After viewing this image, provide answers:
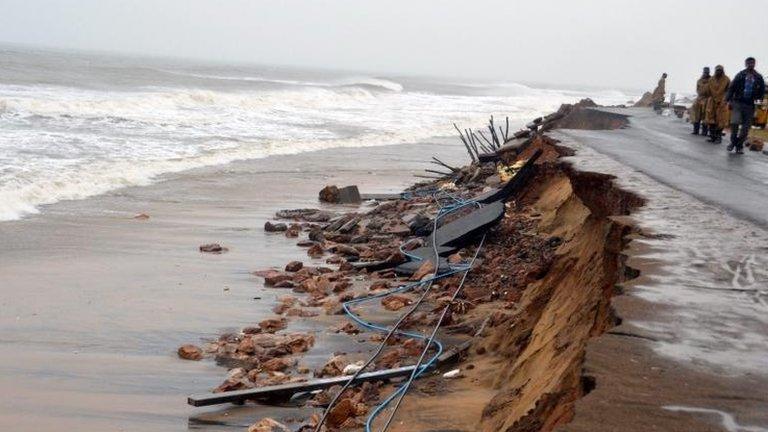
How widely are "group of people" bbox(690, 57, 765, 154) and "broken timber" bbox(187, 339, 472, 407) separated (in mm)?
10847

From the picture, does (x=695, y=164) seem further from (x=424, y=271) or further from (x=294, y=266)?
(x=294, y=266)

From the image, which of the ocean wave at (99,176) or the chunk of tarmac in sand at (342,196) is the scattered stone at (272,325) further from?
the chunk of tarmac in sand at (342,196)

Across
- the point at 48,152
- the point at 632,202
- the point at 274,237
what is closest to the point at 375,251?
the point at 274,237

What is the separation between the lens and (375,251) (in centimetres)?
1304

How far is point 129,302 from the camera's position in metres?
10.0

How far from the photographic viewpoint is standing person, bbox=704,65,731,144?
18875 mm

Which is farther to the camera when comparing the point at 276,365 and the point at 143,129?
the point at 143,129

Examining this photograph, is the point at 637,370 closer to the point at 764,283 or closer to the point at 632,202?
the point at 764,283

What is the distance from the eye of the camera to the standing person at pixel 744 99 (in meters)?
16.4

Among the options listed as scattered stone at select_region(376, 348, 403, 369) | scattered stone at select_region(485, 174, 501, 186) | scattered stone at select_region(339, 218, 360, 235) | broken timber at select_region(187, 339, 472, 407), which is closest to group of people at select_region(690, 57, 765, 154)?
scattered stone at select_region(485, 174, 501, 186)

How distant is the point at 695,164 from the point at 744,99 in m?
3.79

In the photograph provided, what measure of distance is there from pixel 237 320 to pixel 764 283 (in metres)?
5.31

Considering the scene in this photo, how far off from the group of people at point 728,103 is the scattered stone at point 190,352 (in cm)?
1123

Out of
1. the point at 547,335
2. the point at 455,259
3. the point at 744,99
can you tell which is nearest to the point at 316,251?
the point at 455,259
